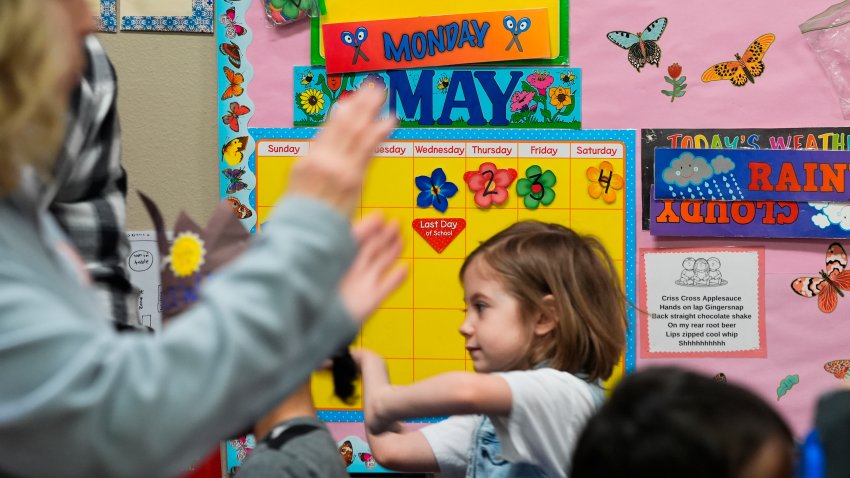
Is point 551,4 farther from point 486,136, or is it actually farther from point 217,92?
point 217,92

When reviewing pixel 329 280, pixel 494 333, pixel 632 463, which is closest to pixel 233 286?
pixel 329 280

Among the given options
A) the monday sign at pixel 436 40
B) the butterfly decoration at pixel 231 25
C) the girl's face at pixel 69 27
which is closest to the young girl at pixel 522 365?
the monday sign at pixel 436 40

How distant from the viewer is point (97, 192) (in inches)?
26.5

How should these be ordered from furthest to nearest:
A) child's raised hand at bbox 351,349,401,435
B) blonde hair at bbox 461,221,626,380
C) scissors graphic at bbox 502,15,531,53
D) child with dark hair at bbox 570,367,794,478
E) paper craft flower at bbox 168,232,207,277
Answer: scissors graphic at bbox 502,15,531,53, blonde hair at bbox 461,221,626,380, child's raised hand at bbox 351,349,401,435, paper craft flower at bbox 168,232,207,277, child with dark hair at bbox 570,367,794,478

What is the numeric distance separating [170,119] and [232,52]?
0.52 feet

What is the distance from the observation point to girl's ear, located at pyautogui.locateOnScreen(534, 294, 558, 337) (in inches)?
43.0

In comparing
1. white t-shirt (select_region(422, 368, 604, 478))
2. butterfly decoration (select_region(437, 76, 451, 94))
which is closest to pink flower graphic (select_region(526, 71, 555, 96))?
butterfly decoration (select_region(437, 76, 451, 94))

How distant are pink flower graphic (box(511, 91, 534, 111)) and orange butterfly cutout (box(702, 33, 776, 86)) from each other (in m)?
0.30

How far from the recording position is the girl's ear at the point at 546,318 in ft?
3.59

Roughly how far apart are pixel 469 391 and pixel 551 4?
833mm

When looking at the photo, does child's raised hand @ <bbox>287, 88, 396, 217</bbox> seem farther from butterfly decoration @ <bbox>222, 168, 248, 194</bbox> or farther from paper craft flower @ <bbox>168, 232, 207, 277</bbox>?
butterfly decoration @ <bbox>222, 168, 248, 194</bbox>

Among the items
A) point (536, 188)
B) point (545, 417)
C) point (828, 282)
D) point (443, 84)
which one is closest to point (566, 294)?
point (545, 417)

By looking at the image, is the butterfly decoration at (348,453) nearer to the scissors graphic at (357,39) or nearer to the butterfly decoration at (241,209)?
the butterfly decoration at (241,209)

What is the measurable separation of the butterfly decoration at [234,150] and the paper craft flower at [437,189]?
0.31 m
